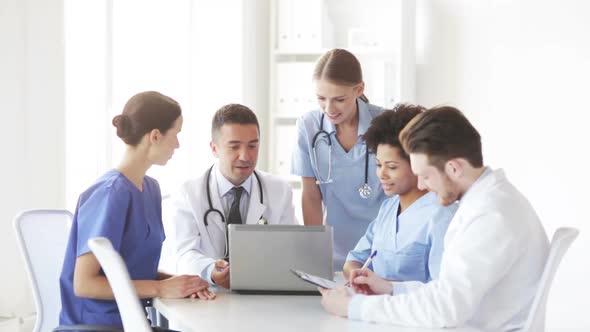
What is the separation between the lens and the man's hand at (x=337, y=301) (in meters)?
2.00

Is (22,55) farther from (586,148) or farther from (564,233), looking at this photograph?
(586,148)

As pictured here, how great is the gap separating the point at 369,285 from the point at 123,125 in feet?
2.57

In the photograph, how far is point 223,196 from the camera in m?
2.70

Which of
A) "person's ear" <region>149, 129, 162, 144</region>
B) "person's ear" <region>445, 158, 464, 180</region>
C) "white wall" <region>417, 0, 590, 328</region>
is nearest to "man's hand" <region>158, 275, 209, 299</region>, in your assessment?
"person's ear" <region>149, 129, 162, 144</region>

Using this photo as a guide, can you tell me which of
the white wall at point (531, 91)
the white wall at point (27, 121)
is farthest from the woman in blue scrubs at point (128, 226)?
the white wall at point (531, 91)

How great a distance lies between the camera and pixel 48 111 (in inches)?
130

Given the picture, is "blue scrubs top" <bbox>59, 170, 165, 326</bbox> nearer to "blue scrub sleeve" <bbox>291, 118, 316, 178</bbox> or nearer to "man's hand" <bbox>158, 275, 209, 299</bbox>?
"man's hand" <bbox>158, 275, 209, 299</bbox>

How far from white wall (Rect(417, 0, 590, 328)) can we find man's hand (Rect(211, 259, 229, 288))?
2516 mm

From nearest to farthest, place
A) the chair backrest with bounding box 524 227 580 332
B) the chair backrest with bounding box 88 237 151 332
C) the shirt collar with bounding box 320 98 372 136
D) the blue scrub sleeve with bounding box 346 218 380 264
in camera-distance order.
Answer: the chair backrest with bounding box 88 237 151 332 < the chair backrest with bounding box 524 227 580 332 < the blue scrub sleeve with bounding box 346 218 380 264 < the shirt collar with bounding box 320 98 372 136

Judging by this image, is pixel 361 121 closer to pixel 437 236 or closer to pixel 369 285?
pixel 437 236

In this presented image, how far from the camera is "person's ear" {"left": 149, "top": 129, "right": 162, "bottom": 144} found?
2.31 meters

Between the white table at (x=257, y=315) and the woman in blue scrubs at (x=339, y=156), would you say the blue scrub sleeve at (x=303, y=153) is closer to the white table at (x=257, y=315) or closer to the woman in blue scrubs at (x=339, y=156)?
the woman in blue scrubs at (x=339, y=156)

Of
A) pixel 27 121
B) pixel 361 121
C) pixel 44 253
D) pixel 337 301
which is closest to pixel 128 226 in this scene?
pixel 44 253

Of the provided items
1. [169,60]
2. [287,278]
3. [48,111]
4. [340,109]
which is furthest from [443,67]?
[287,278]
